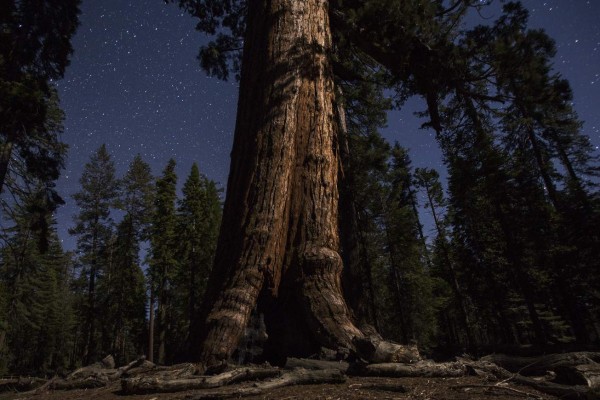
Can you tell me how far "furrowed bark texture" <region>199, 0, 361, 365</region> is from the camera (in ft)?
11.3

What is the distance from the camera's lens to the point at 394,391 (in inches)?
88.4

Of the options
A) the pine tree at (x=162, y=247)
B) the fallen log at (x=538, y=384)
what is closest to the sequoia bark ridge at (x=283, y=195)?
the fallen log at (x=538, y=384)

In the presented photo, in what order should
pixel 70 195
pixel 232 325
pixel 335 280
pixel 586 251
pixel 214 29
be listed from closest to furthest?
pixel 232 325, pixel 335 280, pixel 214 29, pixel 586 251, pixel 70 195

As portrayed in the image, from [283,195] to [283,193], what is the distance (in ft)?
0.09

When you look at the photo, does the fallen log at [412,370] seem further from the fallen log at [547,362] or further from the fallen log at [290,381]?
the fallen log at [547,362]

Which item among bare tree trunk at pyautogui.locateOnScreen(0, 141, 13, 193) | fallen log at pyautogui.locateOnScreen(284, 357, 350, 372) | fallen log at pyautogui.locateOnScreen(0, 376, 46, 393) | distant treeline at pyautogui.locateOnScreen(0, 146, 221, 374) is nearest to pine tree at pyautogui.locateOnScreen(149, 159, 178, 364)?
distant treeline at pyautogui.locateOnScreen(0, 146, 221, 374)

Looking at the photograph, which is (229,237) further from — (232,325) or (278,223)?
(232,325)

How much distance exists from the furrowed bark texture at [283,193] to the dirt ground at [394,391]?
2.46 feet

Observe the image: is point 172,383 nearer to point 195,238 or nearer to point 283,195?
point 283,195

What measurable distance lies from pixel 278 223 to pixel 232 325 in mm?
1289

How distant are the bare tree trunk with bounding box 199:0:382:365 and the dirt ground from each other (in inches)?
29.2

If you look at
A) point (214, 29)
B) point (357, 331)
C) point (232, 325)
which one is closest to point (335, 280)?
point (357, 331)

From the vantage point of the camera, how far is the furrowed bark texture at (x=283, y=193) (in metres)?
3.45

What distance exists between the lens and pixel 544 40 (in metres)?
4.77
